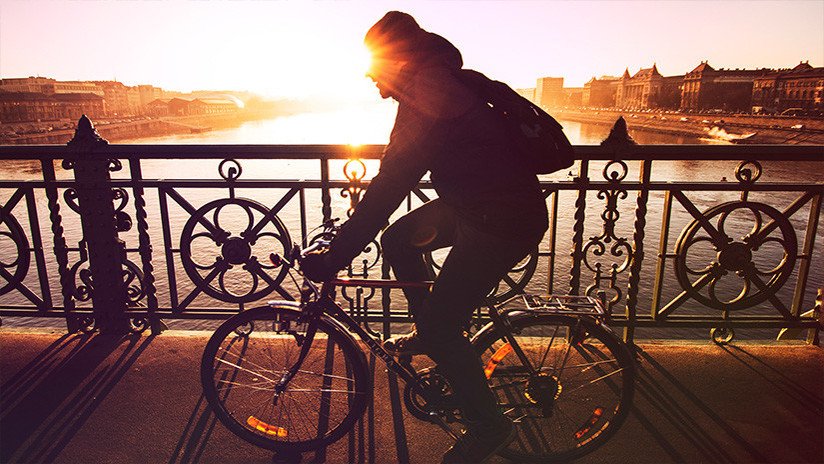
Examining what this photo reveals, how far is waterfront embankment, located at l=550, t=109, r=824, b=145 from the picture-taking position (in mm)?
52438

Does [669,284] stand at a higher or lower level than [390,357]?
lower

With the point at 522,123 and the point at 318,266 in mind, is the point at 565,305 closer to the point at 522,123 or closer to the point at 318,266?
the point at 522,123


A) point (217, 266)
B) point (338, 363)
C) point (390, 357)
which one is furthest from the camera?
point (217, 266)

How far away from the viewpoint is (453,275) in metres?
2.06

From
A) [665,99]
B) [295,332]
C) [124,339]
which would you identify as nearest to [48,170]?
[124,339]

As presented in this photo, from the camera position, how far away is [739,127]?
64.2 metres

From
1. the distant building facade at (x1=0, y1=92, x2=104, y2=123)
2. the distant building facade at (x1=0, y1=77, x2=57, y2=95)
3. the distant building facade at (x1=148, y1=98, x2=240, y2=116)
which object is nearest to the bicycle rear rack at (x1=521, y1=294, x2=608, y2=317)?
the distant building facade at (x1=0, y1=92, x2=104, y2=123)

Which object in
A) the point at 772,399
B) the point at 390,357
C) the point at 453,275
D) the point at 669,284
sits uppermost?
the point at 453,275

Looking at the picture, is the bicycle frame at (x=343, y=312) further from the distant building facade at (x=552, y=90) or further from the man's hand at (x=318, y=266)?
the distant building facade at (x=552, y=90)

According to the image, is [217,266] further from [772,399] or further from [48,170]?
[772,399]

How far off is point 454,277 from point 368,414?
1294mm

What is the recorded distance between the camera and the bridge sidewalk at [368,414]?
8.42 ft

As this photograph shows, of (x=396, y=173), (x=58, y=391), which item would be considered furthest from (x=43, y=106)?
(x=396, y=173)

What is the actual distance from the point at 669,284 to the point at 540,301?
35.3 feet
